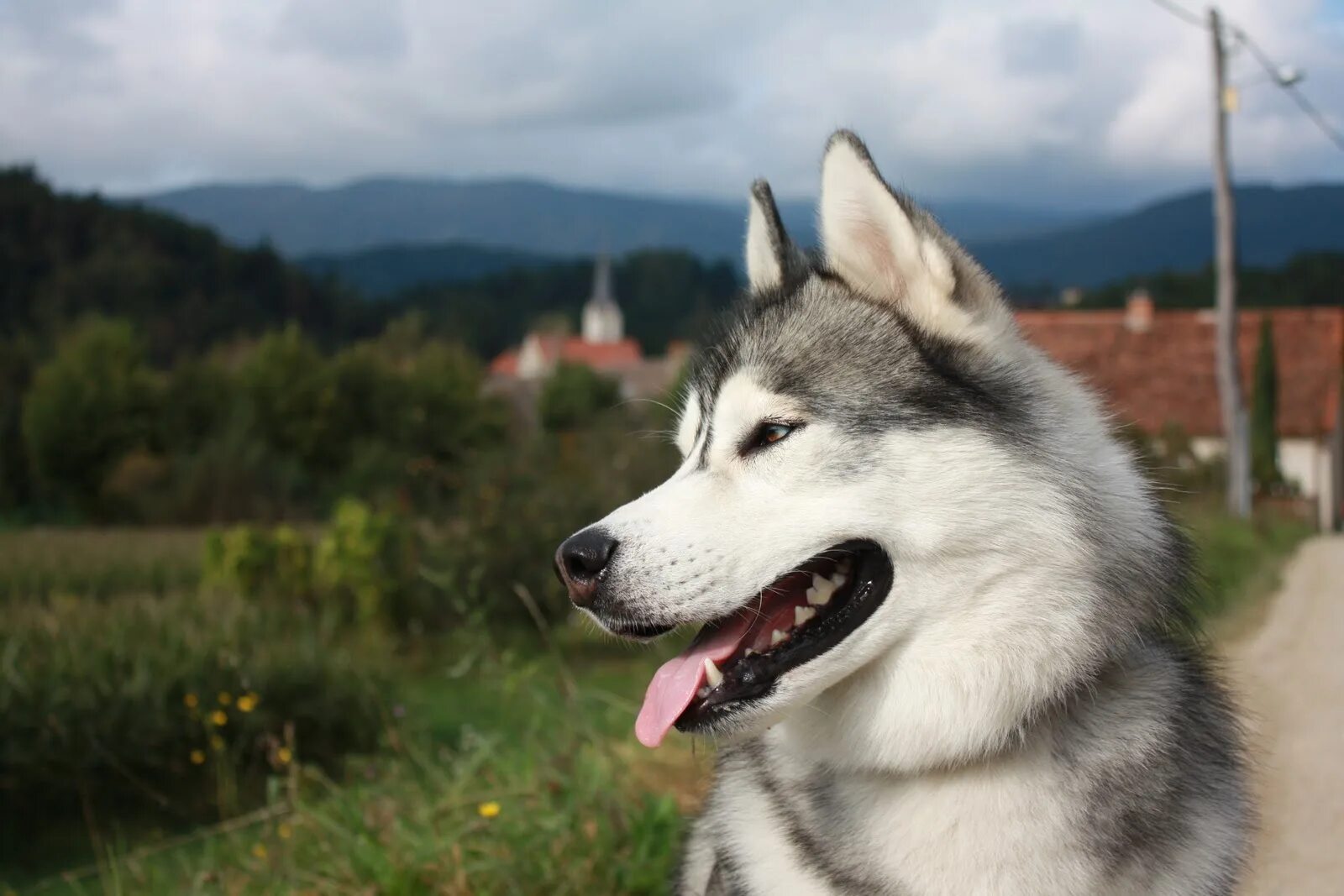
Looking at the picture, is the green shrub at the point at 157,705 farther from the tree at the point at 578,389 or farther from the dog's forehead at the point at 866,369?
the tree at the point at 578,389

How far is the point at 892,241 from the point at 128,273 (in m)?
44.7

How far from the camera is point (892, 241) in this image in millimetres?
2512

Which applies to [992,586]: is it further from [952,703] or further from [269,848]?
[269,848]

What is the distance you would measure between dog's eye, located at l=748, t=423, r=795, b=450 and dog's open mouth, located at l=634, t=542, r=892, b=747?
0.85 ft

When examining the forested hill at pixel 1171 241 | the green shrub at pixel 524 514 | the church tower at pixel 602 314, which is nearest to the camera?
the green shrub at pixel 524 514

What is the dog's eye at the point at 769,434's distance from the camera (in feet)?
7.93

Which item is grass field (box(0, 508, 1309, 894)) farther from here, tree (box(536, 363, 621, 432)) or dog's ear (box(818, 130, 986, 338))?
tree (box(536, 363, 621, 432))

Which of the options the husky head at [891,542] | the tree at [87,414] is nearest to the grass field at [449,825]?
the husky head at [891,542]

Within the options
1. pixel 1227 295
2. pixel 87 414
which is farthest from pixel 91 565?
pixel 1227 295

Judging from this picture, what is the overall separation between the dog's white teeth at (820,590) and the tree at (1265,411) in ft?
91.9

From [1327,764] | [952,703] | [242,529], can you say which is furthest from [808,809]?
[242,529]

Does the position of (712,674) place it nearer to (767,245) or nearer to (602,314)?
(767,245)

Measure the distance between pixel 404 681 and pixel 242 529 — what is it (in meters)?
2.67

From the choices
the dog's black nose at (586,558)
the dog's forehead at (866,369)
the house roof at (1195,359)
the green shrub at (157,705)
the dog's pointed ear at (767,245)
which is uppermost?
the dog's pointed ear at (767,245)
